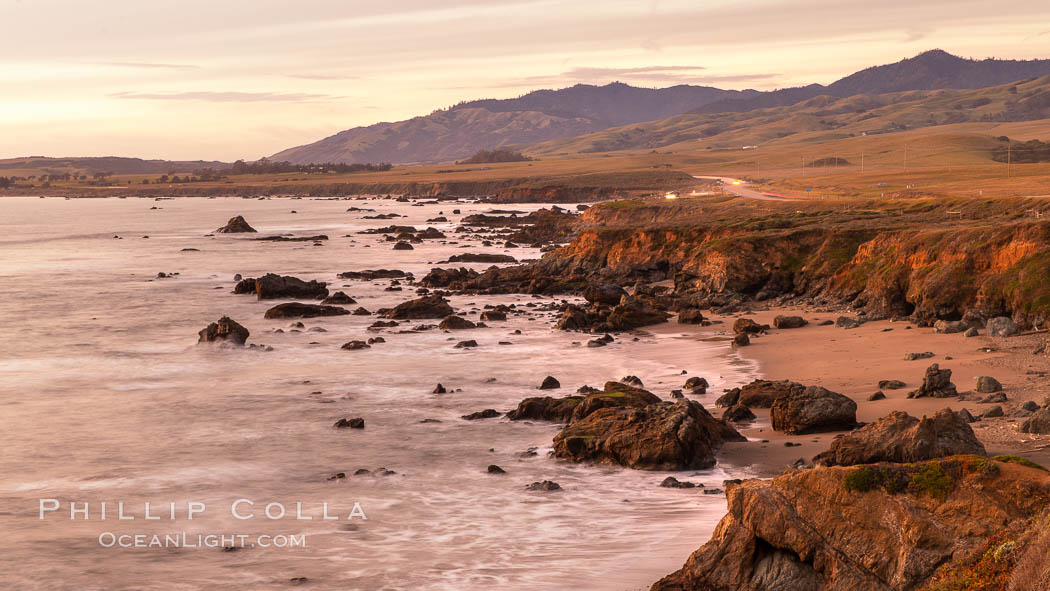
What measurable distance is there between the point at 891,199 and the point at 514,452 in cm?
5199

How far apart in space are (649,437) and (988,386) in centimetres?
888

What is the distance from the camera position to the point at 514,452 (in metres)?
23.1

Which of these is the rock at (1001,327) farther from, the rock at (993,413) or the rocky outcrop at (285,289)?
the rocky outcrop at (285,289)

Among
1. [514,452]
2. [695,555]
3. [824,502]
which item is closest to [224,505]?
[514,452]

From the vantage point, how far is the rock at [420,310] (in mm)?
46500

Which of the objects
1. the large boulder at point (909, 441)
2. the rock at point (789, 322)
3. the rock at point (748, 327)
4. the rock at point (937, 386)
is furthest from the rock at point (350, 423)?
the rock at point (789, 322)

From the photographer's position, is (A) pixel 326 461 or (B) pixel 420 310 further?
(B) pixel 420 310

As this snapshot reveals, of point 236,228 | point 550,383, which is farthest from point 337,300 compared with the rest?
point 236,228

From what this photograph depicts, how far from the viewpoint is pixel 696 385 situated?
2747 centimetres

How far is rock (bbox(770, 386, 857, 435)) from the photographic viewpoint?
2175 centimetres

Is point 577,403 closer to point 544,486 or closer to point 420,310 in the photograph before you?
point 544,486

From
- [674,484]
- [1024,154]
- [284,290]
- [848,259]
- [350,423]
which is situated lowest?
[350,423]

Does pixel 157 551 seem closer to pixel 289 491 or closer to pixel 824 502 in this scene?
pixel 289 491

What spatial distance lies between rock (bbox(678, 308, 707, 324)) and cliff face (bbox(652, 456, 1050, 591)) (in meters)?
28.1
